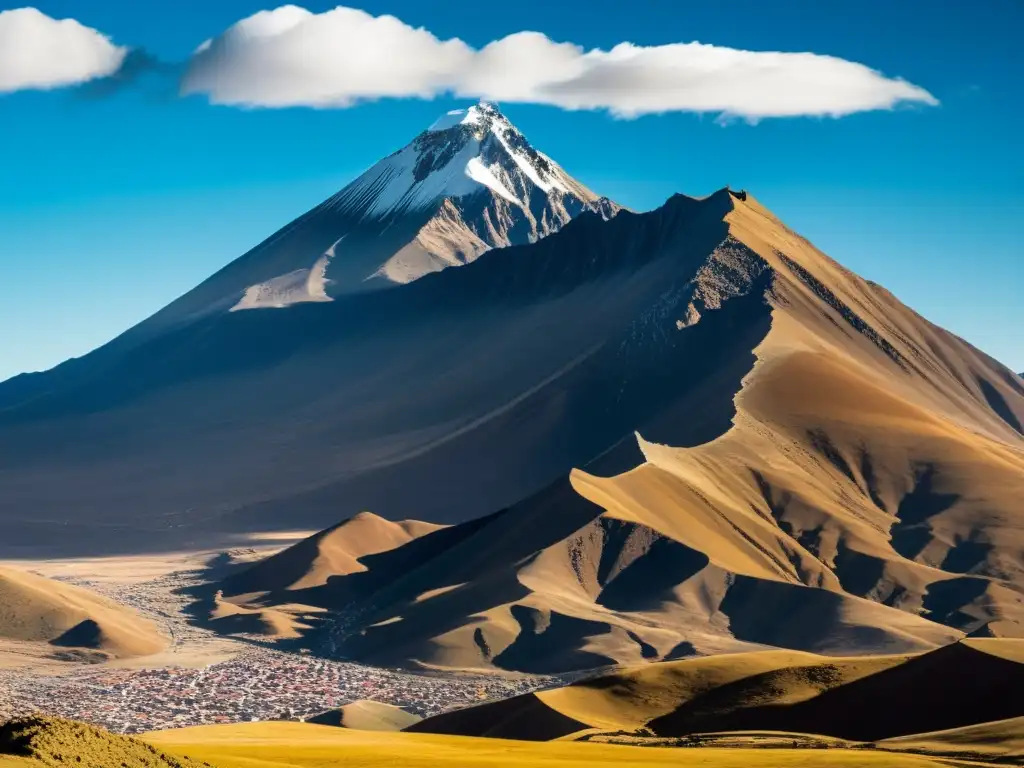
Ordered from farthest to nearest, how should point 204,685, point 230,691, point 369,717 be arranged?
1. point 204,685
2. point 230,691
3. point 369,717

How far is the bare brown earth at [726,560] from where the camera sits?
108 metres

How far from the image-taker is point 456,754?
50.9m

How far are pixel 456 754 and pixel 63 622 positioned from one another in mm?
72758

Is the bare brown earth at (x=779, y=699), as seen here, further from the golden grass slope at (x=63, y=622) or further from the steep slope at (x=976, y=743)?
the golden grass slope at (x=63, y=622)

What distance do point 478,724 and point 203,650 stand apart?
4905cm

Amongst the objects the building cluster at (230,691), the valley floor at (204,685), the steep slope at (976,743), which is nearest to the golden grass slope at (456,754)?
the steep slope at (976,743)

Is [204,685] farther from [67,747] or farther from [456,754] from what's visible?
[67,747]

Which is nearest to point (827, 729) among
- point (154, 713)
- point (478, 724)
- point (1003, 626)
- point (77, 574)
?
point (478, 724)

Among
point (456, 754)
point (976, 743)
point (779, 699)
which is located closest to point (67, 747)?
point (456, 754)

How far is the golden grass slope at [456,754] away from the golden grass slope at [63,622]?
58560 mm

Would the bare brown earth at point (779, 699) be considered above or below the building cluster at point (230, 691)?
above

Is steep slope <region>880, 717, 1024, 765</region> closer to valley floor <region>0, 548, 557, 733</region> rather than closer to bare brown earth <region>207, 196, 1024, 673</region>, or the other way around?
valley floor <region>0, 548, 557, 733</region>

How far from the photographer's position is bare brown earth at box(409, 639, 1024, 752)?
63.5 m

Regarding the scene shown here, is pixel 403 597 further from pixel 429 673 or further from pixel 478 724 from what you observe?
pixel 478 724
